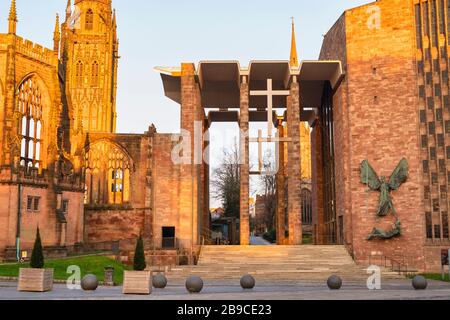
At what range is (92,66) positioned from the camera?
82.4m

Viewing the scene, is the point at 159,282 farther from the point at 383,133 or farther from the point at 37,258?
the point at 383,133

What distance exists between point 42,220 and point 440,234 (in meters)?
29.7

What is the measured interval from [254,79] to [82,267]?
20.5 m

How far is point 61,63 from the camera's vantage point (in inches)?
1822

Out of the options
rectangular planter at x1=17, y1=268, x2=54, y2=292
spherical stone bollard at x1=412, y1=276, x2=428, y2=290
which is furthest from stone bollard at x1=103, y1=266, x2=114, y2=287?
spherical stone bollard at x1=412, y1=276, x2=428, y2=290

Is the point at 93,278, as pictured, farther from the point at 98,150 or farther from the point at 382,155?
the point at 98,150

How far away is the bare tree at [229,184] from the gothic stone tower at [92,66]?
19.8m

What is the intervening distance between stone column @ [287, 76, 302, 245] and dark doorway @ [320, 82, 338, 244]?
502cm

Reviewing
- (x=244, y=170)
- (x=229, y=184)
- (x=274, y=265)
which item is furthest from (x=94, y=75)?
(x=274, y=265)

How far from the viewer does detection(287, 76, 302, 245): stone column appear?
38.3 metres

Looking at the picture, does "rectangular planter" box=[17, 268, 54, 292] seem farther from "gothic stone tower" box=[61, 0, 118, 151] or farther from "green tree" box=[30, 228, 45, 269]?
"gothic stone tower" box=[61, 0, 118, 151]

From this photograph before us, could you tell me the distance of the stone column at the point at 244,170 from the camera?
3838 centimetres

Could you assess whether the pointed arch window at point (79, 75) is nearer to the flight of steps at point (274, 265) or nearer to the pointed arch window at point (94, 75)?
the pointed arch window at point (94, 75)
